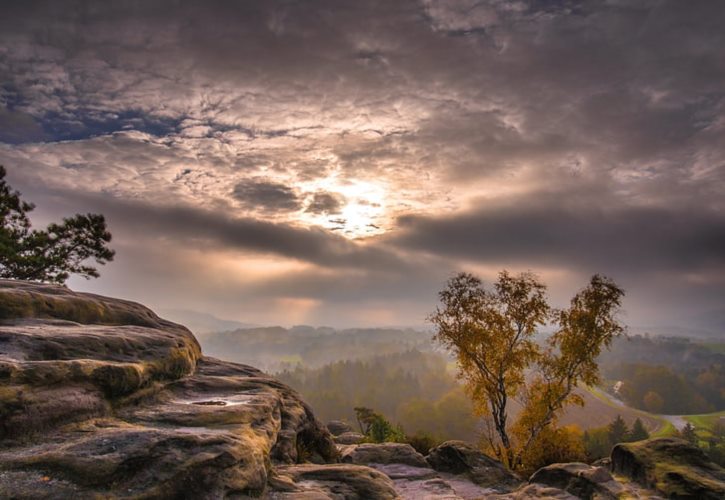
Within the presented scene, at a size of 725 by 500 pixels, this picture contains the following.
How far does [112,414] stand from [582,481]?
23.4 metres

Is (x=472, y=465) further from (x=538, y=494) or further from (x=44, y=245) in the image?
(x=44, y=245)

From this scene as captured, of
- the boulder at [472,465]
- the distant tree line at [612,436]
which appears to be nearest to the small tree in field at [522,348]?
the boulder at [472,465]

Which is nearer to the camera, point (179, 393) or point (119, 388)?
point (119, 388)

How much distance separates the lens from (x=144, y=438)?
38.1 feet

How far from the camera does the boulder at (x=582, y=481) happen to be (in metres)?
20.6

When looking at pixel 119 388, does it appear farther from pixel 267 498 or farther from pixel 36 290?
pixel 36 290

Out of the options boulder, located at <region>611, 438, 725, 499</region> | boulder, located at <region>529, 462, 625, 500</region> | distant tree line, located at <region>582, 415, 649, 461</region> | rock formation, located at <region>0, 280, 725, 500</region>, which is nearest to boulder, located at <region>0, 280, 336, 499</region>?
rock formation, located at <region>0, 280, 725, 500</region>

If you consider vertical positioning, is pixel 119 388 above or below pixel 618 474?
above

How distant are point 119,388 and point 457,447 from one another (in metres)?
22.7

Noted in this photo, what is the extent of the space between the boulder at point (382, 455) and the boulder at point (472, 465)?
2.39 m

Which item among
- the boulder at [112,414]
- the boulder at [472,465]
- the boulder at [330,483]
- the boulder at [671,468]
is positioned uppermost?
the boulder at [112,414]

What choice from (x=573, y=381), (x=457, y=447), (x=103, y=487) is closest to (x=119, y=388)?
(x=103, y=487)

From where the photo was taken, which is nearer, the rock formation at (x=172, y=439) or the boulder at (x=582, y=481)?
the rock formation at (x=172, y=439)

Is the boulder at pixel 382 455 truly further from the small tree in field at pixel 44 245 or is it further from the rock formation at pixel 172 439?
the small tree in field at pixel 44 245
